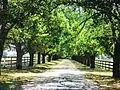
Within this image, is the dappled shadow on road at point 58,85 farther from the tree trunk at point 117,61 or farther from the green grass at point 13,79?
the tree trunk at point 117,61

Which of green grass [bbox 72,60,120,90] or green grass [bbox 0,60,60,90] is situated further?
green grass [bbox 72,60,120,90]

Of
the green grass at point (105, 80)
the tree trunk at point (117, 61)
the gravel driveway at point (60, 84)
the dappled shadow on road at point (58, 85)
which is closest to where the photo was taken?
the dappled shadow on road at point (58, 85)

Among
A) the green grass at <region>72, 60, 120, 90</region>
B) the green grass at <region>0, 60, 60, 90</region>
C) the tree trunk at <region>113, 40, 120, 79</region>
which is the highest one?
the tree trunk at <region>113, 40, 120, 79</region>

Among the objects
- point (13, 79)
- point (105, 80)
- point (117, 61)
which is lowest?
point (105, 80)

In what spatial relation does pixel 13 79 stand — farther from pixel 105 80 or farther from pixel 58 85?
pixel 105 80

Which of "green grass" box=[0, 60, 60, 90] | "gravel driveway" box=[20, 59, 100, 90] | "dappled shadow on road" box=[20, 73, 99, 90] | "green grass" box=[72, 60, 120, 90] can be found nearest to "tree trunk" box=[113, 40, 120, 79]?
"green grass" box=[72, 60, 120, 90]

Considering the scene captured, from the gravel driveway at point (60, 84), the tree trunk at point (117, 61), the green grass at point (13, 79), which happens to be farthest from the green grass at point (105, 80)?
the green grass at point (13, 79)

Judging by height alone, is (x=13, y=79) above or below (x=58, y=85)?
above

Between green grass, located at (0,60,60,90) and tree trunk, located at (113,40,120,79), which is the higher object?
tree trunk, located at (113,40,120,79)

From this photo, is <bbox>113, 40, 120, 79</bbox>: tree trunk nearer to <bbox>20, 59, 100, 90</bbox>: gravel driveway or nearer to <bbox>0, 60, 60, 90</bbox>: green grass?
<bbox>20, 59, 100, 90</bbox>: gravel driveway

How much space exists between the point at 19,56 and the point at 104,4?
22313 millimetres

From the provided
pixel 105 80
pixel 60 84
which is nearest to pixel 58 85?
pixel 60 84

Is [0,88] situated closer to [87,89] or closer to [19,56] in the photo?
[87,89]

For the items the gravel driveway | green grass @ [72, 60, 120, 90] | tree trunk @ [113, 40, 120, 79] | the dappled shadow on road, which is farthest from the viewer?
tree trunk @ [113, 40, 120, 79]
